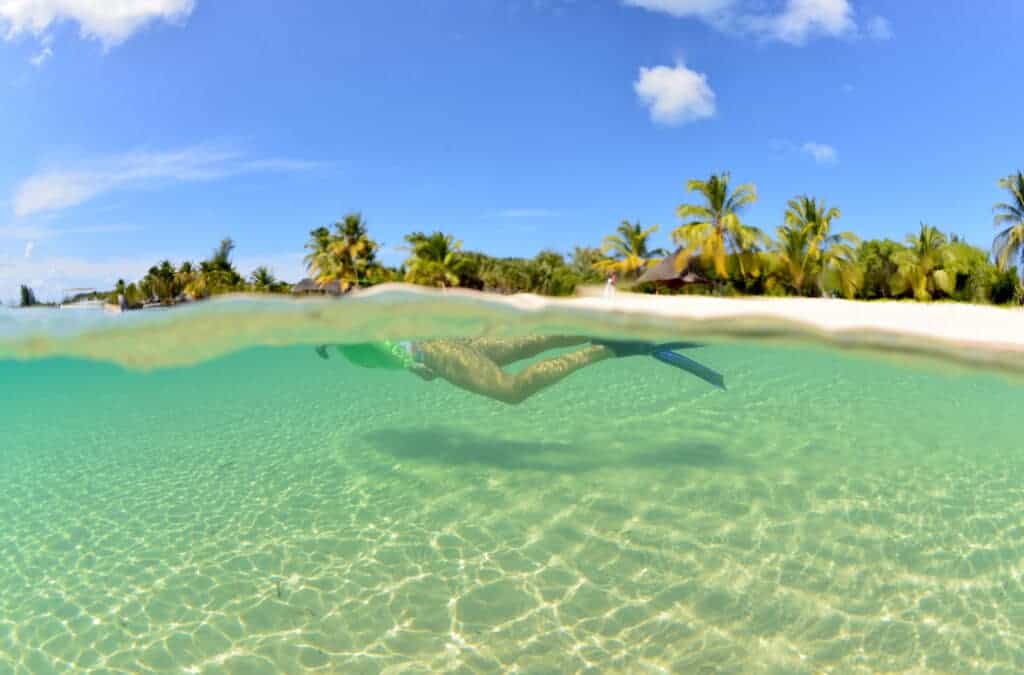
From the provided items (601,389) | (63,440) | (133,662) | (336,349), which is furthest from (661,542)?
(336,349)

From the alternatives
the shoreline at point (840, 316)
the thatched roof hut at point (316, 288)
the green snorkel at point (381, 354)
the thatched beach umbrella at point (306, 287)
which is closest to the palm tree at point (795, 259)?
the shoreline at point (840, 316)

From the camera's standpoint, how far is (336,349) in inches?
845

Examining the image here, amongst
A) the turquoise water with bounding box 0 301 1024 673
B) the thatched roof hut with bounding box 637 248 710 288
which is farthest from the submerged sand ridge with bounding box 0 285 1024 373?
the thatched roof hut with bounding box 637 248 710 288

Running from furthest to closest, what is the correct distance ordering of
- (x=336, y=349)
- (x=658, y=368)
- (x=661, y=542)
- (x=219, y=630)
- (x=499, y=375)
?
(x=336, y=349) → (x=658, y=368) → (x=499, y=375) → (x=661, y=542) → (x=219, y=630)

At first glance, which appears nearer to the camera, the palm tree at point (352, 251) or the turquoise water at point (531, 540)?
the turquoise water at point (531, 540)

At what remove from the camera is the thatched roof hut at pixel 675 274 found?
32.5 meters

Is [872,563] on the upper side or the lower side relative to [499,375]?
lower

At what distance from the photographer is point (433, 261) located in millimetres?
40000

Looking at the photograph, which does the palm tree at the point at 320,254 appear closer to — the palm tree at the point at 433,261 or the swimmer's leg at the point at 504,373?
the palm tree at the point at 433,261

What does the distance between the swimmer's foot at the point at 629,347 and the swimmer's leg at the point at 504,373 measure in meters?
3.19

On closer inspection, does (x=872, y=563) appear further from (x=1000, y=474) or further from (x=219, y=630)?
(x=219, y=630)

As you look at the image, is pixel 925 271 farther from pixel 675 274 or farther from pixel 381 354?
pixel 381 354

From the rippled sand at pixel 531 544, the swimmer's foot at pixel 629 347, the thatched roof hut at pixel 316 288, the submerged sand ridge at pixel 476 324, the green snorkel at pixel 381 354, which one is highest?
the thatched roof hut at pixel 316 288

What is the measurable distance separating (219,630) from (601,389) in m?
11.8
